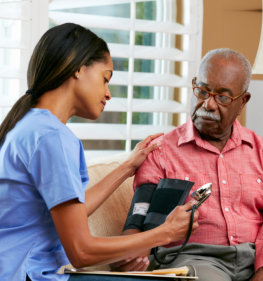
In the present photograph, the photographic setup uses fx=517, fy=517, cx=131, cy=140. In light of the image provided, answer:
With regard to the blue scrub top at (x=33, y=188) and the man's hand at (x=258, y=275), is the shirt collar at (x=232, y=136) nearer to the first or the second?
the man's hand at (x=258, y=275)

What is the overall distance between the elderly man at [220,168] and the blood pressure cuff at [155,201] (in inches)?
1.4

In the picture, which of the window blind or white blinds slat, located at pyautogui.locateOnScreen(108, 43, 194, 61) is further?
white blinds slat, located at pyautogui.locateOnScreen(108, 43, 194, 61)

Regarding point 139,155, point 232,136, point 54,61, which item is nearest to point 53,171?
point 54,61

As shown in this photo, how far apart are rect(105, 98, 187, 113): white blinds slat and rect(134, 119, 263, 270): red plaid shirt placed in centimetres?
61

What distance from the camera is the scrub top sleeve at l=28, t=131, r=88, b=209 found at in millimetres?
1300

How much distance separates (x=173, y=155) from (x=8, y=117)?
74 cm

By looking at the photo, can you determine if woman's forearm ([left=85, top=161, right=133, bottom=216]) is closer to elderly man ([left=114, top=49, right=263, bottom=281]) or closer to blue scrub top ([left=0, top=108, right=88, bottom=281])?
elderly man ([left=114, top=49, right=263, bottom=281])

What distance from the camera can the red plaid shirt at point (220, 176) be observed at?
1866mm

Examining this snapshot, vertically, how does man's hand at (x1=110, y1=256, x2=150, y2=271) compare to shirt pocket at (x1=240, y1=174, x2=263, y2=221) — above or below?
below

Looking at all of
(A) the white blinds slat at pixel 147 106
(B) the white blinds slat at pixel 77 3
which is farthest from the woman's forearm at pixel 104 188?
(B) the white blinds slat at pixel 77 3

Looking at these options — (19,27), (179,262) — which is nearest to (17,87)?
(19,27)

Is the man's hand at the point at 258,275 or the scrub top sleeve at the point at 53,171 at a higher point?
the scrub top sleeve at the point at 53,171

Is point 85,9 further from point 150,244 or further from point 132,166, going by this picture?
point 150,244

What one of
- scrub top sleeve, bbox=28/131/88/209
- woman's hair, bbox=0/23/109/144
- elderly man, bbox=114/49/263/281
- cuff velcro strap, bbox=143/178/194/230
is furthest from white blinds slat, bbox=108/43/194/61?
scrub top sleeve, bbox=28/131/88/209
